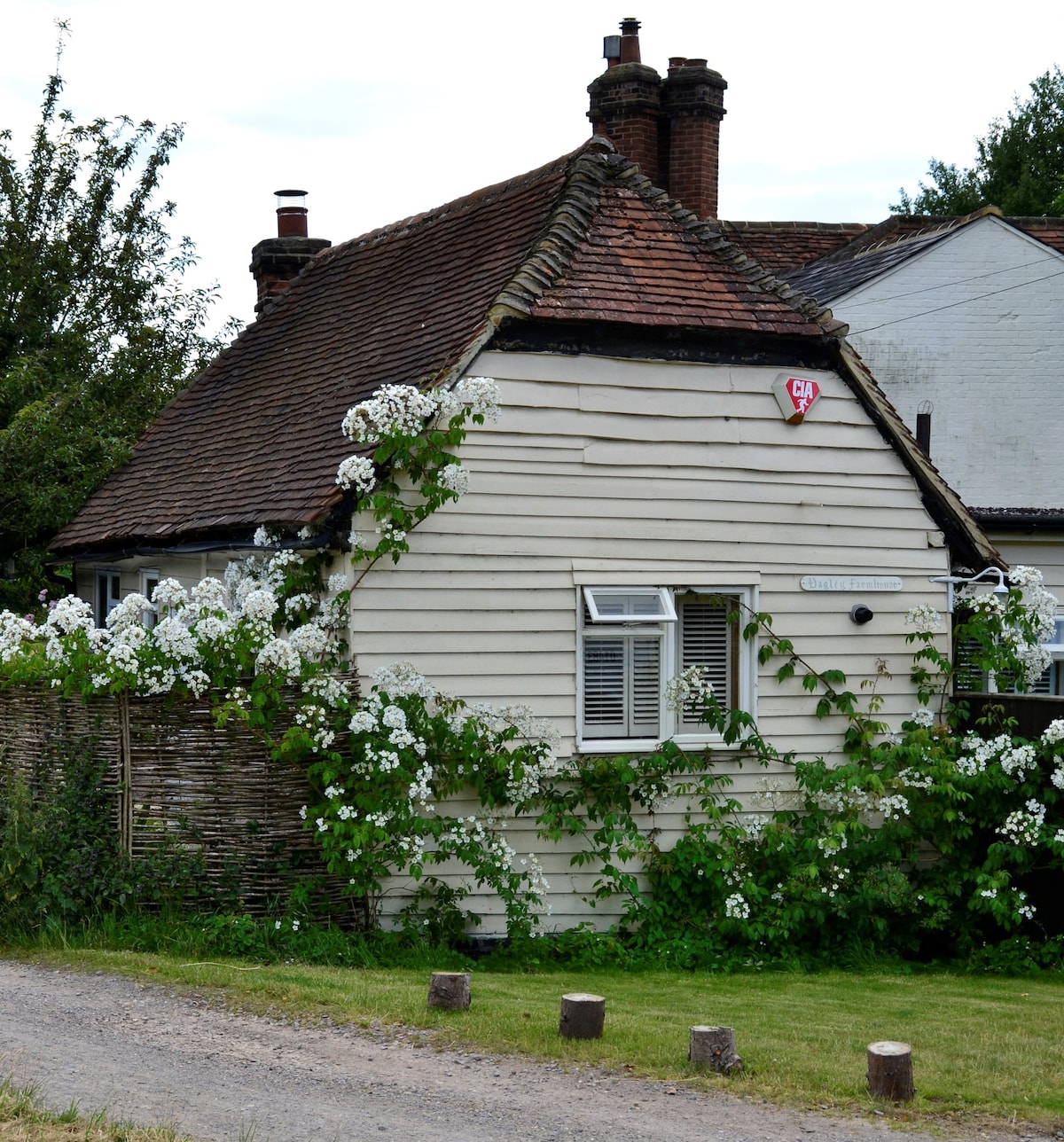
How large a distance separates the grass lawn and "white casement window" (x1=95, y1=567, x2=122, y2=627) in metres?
8.27

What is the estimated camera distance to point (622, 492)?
1205cm

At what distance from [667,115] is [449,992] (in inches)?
467

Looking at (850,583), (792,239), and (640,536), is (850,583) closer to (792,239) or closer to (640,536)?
(640,536)

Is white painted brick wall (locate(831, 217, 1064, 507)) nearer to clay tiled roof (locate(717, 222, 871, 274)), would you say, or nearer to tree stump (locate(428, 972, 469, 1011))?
clay tiled roof (locate(717, 222, 871, 274))

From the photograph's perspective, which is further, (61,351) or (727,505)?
(61,351)

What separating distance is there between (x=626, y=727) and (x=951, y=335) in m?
8.21

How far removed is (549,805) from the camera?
1150cm

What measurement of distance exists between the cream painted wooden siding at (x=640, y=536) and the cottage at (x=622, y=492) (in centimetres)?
2

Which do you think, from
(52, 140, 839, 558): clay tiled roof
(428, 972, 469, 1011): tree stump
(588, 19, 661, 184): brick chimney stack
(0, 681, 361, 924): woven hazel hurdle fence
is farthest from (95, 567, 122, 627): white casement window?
(428, 972, 469, 1011): tree stump

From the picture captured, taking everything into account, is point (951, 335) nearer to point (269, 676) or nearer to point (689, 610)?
point (689, 610)

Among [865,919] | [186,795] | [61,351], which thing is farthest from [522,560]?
[61,351]

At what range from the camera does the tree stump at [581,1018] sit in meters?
8.11

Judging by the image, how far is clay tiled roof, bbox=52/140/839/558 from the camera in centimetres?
1198

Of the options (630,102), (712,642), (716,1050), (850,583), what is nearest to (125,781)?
(716,1050)
